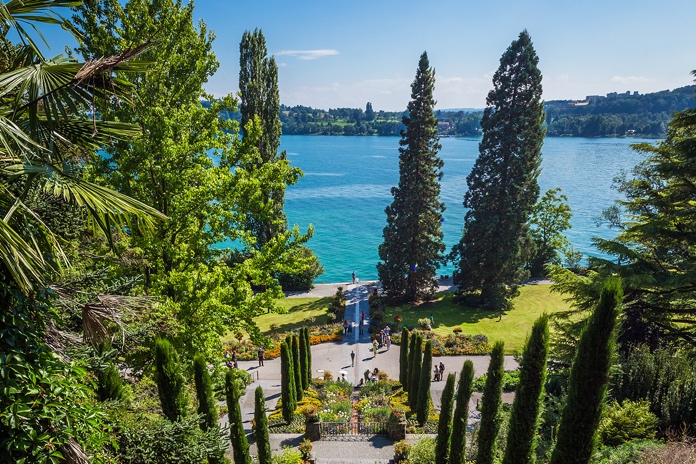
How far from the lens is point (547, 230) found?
133 ft

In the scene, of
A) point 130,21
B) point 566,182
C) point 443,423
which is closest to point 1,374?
point 130,21

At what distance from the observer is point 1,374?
13.6 ft

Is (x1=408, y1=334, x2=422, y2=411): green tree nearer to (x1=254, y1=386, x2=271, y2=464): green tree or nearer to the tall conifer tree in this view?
the tall conifer tree

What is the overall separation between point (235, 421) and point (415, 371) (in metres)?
9.36

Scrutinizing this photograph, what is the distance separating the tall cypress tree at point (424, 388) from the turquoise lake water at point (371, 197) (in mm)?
32346

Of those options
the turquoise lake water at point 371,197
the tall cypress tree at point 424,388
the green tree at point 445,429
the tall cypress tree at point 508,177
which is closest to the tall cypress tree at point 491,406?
the green tree at point 445,429

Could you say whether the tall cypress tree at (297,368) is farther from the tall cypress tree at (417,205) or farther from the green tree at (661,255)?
the tall cypress tree at (417,205)

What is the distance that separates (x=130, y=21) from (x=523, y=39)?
2916 cm

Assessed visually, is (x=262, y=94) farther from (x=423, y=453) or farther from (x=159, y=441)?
(x=159, y=441)

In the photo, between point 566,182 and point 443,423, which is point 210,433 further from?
point 566,182

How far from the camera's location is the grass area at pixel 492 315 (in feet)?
91.8

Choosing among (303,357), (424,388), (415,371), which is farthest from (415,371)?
(303,357)

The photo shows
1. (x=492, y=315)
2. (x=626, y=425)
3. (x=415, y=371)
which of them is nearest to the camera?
(x=626, y=425)

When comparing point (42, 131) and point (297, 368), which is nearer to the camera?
point (42, 131)
